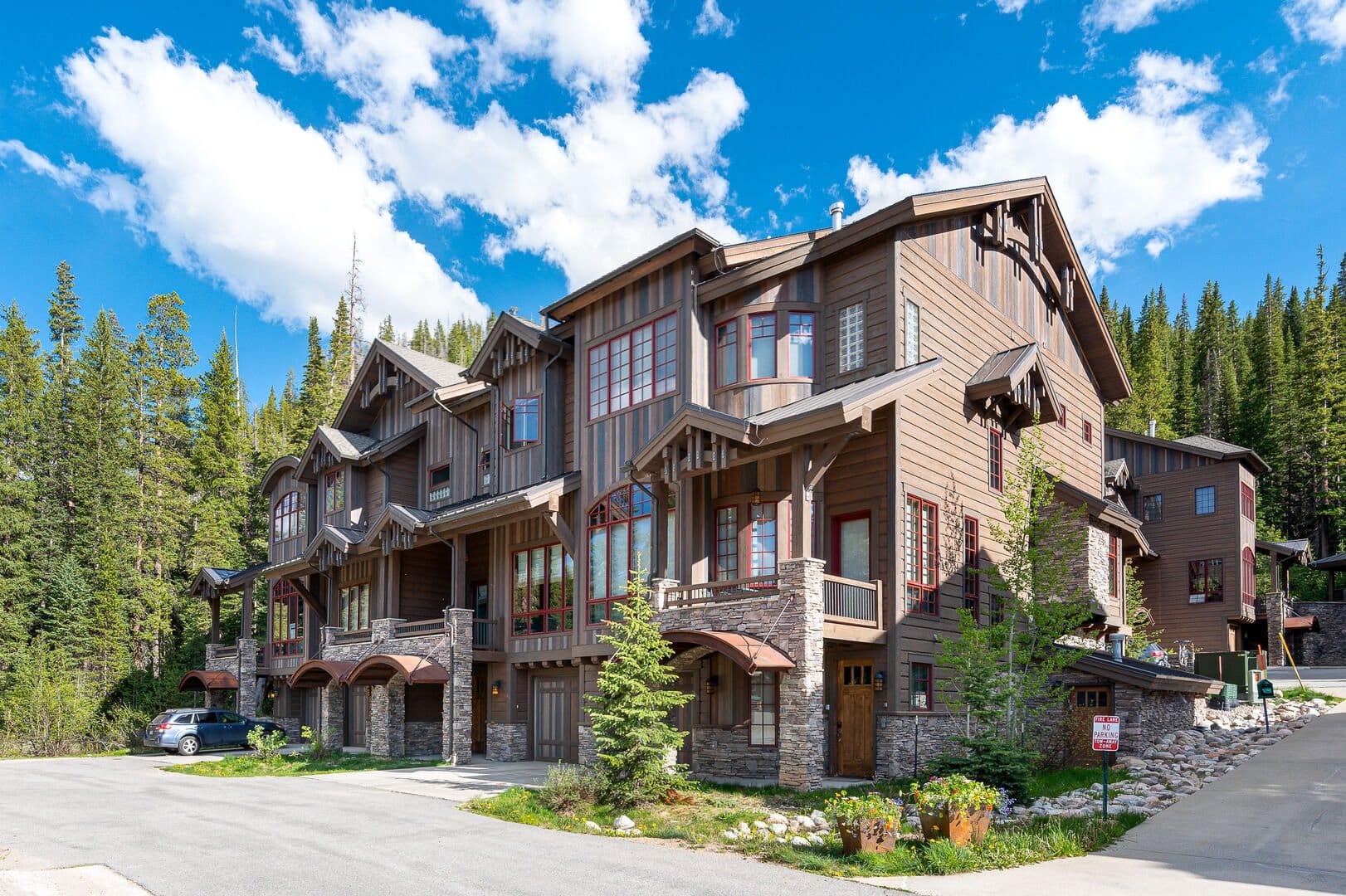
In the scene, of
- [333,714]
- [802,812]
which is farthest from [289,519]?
[802,812]

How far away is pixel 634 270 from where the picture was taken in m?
23.0

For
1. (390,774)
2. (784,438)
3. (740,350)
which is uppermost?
(740,350)

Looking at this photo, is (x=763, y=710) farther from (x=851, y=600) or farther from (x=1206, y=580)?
(x=1206, y=580)

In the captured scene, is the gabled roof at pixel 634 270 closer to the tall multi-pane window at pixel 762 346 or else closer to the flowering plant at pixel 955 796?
the tall multi-pane window at pixel 762 346

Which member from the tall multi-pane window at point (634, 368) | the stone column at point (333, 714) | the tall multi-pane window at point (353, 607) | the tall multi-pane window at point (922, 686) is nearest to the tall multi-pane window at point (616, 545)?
the tall multi-pane window at point (634, 368)

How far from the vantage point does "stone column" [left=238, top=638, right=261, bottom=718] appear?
37594 millimetres

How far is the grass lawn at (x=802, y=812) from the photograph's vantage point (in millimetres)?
11711

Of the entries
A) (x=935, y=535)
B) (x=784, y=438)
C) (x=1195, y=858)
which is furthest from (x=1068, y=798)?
(x=784, y=438)

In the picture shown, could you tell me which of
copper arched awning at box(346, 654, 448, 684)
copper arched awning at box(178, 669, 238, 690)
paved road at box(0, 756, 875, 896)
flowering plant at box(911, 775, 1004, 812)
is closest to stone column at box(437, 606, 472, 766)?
copper arched awning at box(346, 654, 448, 684)

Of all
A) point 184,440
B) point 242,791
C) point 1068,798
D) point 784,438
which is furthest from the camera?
point 184,440

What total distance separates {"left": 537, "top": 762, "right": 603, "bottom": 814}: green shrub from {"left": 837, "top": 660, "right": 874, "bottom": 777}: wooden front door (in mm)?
5143

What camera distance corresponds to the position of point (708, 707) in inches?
814

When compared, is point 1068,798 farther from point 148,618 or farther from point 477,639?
point 148,618

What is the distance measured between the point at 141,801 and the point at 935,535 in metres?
15.8
